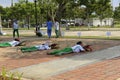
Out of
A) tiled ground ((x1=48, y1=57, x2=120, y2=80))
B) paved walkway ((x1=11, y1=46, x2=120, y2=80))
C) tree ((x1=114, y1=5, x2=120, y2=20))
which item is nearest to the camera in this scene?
tiled ground ((x1=48, y1=57, x2=120, y2=80))

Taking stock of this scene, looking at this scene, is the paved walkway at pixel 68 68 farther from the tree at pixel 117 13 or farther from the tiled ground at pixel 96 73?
the tree at pixel 117 13

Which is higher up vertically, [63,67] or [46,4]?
[46,4]

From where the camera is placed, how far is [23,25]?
79.8 metres

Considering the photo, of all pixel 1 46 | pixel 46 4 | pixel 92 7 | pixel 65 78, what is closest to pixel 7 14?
pixel 92 7

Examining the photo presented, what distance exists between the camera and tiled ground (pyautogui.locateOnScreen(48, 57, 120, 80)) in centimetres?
916

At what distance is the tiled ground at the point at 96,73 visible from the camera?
9.16 metres

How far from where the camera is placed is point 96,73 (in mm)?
9688

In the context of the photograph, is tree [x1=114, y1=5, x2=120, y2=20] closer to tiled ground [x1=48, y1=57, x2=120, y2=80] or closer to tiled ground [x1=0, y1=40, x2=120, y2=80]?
tiled ground [x1=0, y1=40, x2=120, y2=80]

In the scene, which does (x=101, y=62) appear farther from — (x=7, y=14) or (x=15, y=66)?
(x=7, y=14)

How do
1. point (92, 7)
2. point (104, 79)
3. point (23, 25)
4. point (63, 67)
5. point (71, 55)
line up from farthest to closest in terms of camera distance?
point (23, 25)
point (92, 7)
point (71, 55)
point (63, 67)
point (104, 79)

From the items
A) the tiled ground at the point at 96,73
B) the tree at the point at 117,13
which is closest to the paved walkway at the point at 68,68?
→ the tiled ground at the point at 96,73

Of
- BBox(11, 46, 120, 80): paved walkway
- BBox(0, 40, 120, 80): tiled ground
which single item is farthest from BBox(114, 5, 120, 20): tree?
BBox(0, 40, 120, 80): tiled ground

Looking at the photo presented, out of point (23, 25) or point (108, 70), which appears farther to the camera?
point (23, 25)

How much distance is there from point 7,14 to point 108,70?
215 feet
